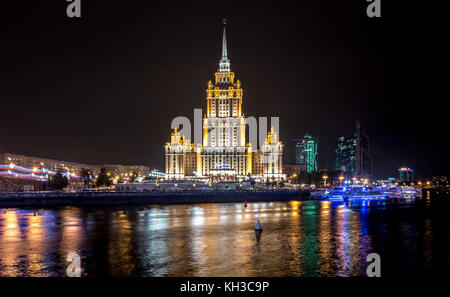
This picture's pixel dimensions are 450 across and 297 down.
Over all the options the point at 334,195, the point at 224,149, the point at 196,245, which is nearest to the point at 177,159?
the point at 224,149

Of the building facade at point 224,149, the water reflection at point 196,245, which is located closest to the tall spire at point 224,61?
the building facade at point 224,149

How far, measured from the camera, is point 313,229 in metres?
51.1

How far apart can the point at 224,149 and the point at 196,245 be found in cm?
13942

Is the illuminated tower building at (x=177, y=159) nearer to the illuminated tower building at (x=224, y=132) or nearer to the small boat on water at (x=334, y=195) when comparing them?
the illuminated tower building at (x=224, y=132)

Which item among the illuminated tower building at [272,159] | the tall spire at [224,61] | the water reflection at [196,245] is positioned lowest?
the water reflection at [196,245]

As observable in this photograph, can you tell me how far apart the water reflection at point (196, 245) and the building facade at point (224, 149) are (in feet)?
386

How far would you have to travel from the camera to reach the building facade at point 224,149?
586 ft

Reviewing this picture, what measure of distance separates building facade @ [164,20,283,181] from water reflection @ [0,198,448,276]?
118m

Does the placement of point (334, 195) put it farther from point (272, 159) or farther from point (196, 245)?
point (196, 245)

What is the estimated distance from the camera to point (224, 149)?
17938cm

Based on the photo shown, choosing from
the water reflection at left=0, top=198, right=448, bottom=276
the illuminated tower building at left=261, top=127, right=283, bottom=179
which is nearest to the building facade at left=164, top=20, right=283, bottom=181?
the illuminated tower building at left=261, top=127, right=283, bottom=179

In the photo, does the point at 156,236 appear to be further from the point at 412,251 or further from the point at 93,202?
the point at 93,202

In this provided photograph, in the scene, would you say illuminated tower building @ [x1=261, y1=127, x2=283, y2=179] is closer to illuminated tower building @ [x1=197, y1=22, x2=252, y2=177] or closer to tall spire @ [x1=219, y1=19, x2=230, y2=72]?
illuminated tower building @ [x1=197, y1=22, x2=252, y2=177]
